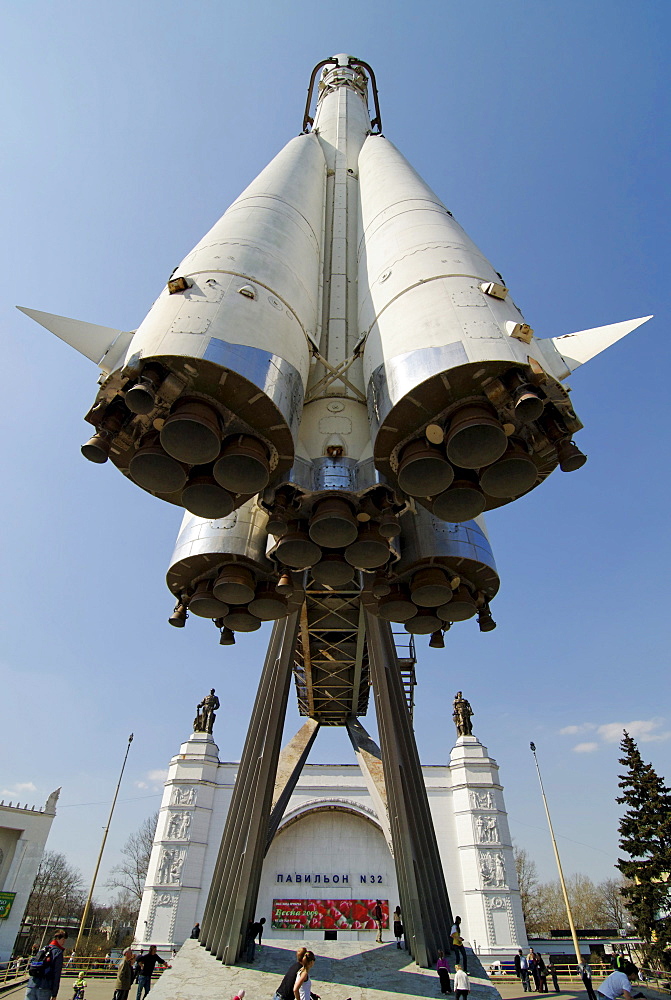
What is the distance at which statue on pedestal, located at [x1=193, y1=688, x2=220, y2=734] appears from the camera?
2862 centimetres

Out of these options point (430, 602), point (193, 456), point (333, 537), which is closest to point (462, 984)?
point (430, 602)

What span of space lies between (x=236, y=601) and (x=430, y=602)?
10.4 feet

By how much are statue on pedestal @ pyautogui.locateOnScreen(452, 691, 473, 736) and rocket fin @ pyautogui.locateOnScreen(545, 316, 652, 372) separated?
25.9 m

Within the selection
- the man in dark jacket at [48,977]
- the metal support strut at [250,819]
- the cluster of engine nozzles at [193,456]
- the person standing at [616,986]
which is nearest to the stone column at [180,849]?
the metal support strut at [250,819]

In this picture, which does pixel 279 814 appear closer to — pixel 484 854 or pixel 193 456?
pixel 193 456

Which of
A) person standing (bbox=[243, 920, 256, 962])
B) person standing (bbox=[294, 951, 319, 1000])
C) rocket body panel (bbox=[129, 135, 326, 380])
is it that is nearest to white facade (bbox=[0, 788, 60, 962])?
person standing (bbox=[243, 920, 256, 962])

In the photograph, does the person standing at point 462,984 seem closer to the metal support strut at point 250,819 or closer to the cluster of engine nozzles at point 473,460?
the metal support strut at point 250,819

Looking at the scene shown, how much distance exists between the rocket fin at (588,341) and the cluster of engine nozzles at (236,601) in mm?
4947

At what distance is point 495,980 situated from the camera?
60.2 feet

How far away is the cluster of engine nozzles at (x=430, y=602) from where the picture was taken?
887 cm

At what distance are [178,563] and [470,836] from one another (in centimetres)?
2347

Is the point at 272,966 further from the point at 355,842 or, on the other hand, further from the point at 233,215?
the point at 355,842

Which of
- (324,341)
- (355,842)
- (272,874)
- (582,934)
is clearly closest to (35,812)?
(272,874)

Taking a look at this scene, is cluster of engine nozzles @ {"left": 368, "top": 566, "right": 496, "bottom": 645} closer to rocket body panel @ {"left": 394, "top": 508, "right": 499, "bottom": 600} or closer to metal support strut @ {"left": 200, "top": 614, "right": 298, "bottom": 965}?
rocket body panel @ {"left": 394, "top": 508, "right": 499, "bottom": 600}
